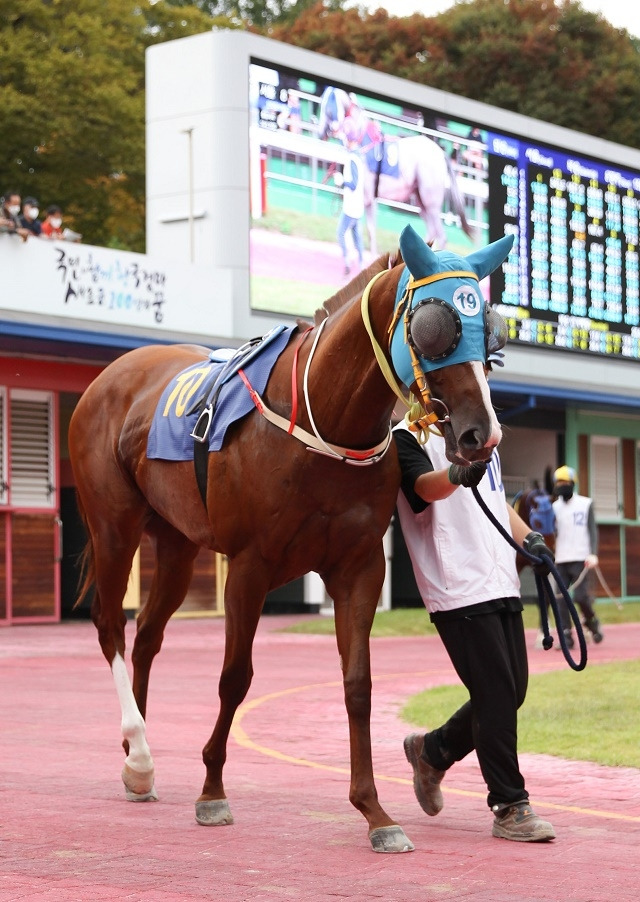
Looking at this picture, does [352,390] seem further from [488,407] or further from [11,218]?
[11,218]

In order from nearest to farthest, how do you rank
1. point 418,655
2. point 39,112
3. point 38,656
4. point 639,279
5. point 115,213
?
point 38,656 → point 418,655 → point 639,279 → point 39,112 → point 115,213

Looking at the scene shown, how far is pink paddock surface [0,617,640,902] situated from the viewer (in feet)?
15.9

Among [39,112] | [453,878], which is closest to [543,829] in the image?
[453,878]

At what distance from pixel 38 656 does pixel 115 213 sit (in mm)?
24326

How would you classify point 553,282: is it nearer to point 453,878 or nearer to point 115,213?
point 115,213

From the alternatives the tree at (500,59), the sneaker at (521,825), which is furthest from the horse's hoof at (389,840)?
the tree at (500,59)

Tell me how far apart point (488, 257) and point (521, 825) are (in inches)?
86.7

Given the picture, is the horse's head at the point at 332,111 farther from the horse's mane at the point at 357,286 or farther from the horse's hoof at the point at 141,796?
the horse's hoof at the point at 141,796

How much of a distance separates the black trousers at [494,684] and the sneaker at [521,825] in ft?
0.12

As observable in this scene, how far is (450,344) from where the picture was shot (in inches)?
203

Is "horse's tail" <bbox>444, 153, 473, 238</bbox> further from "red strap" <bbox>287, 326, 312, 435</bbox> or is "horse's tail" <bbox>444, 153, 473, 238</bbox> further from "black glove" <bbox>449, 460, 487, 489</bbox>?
"black glove" <bbox>449, 460, 487, 489</bbox>

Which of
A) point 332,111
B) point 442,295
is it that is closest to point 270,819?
point 442,295

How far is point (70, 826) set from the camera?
5867mm

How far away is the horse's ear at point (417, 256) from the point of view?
5.25m
